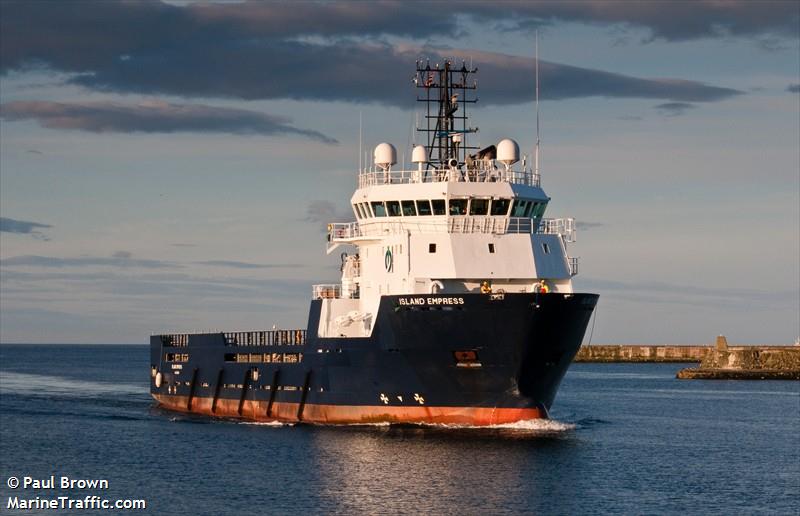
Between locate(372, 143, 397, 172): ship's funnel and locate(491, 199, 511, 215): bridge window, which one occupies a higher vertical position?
locate(372, 143, 397, 172): ship's funnel

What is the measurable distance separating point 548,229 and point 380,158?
7.49 metres

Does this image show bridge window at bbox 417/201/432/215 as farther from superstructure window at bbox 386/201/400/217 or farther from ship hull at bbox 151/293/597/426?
ship hull at bbox 151/293/597/426

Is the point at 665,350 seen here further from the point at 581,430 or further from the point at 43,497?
the point at 43,497

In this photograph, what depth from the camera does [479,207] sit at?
155ft

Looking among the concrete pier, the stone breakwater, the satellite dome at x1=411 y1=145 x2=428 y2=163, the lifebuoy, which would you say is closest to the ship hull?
the lifebuoy

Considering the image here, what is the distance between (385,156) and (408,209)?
326 cm

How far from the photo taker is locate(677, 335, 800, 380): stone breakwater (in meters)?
104

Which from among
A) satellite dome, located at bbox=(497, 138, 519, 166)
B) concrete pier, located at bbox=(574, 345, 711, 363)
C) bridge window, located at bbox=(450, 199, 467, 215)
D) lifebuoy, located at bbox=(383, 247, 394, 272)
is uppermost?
satellite dome, located at bbox=(497, 138, 519, 166)

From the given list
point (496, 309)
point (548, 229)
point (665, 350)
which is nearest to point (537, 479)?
point (496, 309)

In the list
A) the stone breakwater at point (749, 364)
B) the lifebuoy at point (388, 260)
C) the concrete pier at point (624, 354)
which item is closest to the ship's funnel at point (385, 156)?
the lifebuoy at point (388, 260)

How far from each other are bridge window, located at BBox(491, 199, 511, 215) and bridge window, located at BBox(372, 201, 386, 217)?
4.57m

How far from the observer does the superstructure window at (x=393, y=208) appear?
4838 centimetres

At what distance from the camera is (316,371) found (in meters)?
50.2

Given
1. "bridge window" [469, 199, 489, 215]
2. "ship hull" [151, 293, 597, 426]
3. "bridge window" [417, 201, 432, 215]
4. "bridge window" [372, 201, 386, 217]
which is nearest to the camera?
"ship hull" [151, 293, 597, 426]
